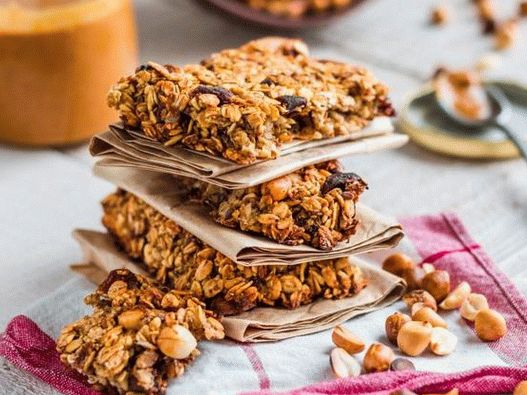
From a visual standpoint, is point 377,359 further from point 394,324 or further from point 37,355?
point 37,355

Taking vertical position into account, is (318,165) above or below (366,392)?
above

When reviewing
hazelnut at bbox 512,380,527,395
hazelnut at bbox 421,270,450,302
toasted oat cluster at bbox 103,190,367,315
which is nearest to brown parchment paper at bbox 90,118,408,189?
toasted oat cluster at bbox 103,190,367,315

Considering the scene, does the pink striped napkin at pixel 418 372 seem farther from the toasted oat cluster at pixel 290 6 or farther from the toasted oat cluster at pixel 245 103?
the toasted oat cluster at pixel 290 6

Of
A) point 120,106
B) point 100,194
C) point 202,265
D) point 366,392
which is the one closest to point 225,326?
point 202,265

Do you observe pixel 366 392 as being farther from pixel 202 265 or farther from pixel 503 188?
pixel 503 188

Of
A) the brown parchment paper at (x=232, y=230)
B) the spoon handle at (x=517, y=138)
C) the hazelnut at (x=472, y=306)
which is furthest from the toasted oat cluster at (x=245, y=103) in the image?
the spoon handle at (x=517, y=138)
